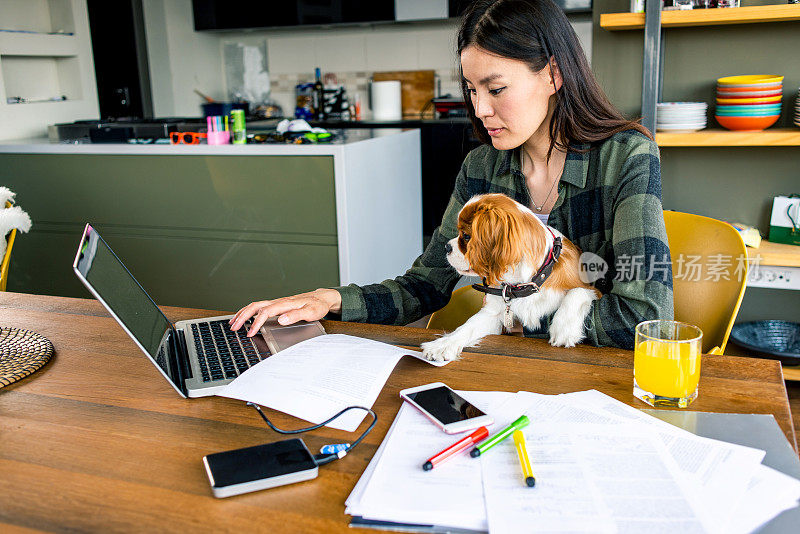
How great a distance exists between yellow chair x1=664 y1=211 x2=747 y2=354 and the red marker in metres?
0.77

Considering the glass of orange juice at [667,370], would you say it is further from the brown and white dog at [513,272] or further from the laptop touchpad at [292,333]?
the laptop touchpad at [292,333]

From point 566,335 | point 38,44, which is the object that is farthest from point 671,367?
point 38,44

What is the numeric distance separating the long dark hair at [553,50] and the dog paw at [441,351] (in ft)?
1.87

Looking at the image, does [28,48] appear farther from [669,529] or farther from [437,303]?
[669,529]

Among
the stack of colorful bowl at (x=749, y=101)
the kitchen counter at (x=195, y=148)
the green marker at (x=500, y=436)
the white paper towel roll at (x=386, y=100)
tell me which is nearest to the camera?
the green marker at (x=500, y=436)

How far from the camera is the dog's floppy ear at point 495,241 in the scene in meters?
1.18

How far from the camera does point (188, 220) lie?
10.1 feet

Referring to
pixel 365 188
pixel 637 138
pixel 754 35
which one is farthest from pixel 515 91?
pixel 754 35

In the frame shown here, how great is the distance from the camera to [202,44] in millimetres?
5465

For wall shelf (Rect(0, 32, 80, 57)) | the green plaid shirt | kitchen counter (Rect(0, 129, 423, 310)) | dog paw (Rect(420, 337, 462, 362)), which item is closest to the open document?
dog paw (Rect(420, 337, 462, 362))

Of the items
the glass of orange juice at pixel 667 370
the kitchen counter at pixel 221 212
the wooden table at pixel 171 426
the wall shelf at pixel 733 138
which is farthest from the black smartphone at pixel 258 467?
the wall shelf at pixel 733 138

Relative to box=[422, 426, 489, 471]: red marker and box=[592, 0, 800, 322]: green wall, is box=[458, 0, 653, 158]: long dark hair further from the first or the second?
box=[592, 0, 800, 322]: green wall

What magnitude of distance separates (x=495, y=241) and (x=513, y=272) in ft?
0.27

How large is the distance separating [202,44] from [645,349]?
5.30 metres
